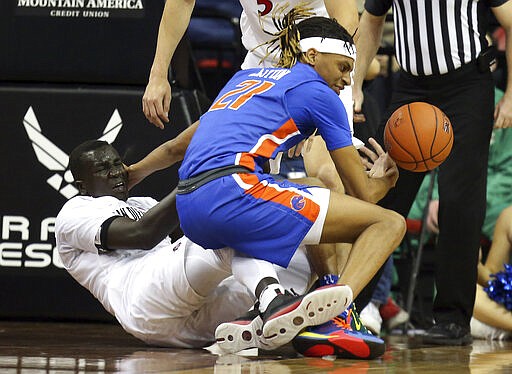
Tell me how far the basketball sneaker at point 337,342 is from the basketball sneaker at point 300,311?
82 millimetres

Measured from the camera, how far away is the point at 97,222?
4.33 m

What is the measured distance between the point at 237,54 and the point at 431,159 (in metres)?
2.61

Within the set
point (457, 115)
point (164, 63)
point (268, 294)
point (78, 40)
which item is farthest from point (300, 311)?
point (78, 40)

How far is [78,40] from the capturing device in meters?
5.52

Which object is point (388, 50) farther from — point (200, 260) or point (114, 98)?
point (200, 260)

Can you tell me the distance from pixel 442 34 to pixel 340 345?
1918 millimetres

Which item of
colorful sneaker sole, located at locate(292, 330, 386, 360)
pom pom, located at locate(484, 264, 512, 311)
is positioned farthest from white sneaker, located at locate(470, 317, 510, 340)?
colorful sneaker sole, located at locate(292, 330, 386, 360)

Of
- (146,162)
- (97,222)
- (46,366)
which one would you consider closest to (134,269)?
(97,222)

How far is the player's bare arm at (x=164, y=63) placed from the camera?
4500mm

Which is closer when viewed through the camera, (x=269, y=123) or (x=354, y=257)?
(x=354, y=257)

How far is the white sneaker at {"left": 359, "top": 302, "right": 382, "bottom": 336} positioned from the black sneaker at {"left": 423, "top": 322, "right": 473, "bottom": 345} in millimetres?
512

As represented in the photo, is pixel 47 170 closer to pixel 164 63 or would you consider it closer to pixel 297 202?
pixel 164 63

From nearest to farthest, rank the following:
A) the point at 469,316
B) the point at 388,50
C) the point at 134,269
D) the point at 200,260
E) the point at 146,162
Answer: the point at 200,260, the point at 134,269, the point at 146,162, the point at 469,316, the point at 388,50

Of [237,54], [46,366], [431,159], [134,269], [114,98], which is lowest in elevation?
[46,366]
